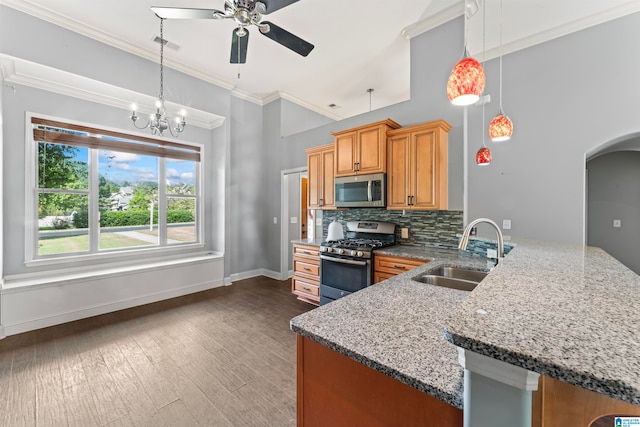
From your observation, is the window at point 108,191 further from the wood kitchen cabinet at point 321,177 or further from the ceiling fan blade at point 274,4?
the ceiling fan blade at point 274,4

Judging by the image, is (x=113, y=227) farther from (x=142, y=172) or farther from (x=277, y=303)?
(x=277, y=303)

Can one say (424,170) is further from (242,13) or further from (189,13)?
(189,13)

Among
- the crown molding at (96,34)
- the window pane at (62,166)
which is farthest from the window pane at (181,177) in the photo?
the crown molding at (96,34)

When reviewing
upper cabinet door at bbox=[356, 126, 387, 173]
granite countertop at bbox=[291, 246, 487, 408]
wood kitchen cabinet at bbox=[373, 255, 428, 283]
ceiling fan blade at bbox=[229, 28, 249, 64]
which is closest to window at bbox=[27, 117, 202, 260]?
ceiling fan blade at bbox=[229, 28, 249, 64]

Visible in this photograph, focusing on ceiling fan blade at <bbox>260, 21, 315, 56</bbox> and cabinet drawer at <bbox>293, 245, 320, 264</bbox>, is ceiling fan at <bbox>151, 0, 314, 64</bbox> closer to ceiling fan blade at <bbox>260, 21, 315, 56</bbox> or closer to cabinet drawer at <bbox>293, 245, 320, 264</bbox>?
ceiling fan blade at <bbox>260, 21, 315, 56</bbox>

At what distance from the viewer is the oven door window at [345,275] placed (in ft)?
9.91

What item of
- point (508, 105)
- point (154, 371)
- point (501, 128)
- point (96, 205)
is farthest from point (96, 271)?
point (508, 105)

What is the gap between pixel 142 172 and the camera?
4285 mm

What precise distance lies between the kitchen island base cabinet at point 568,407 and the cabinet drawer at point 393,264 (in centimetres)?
218

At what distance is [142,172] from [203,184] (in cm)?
97

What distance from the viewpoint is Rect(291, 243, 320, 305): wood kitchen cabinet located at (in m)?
3.70

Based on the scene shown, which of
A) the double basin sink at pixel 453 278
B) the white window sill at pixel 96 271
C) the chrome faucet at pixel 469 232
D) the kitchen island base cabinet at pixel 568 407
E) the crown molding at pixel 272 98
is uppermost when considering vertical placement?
the crown molding at pixel 272 98

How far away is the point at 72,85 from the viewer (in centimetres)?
339

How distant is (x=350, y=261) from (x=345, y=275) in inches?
8.2
